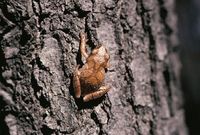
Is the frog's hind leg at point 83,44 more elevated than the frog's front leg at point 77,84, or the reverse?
the frog's hind leg at point 83,44

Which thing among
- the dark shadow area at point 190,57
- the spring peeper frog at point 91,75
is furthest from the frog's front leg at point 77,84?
the dark shadow area at point 190,57

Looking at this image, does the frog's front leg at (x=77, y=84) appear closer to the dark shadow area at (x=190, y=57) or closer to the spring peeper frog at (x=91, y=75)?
the spring peeper frog at (x=91, y=75)

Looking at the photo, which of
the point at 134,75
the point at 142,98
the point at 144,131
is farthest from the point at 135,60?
→ the point at 144,131

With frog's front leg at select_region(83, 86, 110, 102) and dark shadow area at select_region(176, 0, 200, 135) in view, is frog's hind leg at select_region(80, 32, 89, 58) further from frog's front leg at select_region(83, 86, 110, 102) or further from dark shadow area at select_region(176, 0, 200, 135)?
dark shadow area at select_region(176, 0, 200, 135)

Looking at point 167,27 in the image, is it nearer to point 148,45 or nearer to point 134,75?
point 148,45

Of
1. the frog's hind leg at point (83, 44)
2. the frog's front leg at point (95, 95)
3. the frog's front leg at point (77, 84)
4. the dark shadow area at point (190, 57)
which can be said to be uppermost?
the frog's hind leg at point (83, 44)

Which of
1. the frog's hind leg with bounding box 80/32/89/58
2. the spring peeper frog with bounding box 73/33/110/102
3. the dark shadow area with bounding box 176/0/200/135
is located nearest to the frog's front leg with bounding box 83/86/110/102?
the spring peeper frog with bounding box 73/33/110/102

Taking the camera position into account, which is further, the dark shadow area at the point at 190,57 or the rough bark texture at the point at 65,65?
the dark shadow area at the point at 190,57
